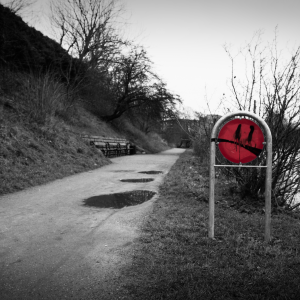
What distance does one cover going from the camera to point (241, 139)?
418 cm

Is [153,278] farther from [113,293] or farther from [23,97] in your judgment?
[23,97]

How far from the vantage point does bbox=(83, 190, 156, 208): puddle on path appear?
630 centimetres

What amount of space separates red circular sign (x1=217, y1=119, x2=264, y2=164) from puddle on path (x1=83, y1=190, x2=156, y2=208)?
9.26ft

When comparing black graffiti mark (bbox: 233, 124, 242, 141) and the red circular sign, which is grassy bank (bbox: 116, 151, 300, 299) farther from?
black graffiti mark (bbox: 233, 124, 242, 141)

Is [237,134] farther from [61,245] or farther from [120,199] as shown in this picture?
[120,199]

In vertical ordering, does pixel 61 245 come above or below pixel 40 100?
below

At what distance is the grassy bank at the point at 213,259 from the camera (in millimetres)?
2732

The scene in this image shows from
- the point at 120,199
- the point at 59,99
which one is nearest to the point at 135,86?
the point at 59,99

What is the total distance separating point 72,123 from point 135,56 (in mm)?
10377

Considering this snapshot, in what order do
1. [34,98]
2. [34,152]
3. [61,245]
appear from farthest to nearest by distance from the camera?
[34,98] < [34,152] < [61,245]

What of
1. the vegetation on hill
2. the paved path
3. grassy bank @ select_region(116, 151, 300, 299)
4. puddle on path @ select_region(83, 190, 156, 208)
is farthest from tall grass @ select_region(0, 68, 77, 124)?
grassy bank @ select_region(116, 151, 300, 299)

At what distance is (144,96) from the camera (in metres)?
28.6

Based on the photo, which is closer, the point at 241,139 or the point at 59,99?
the point at 241,139

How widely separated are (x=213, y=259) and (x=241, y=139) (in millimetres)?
1655
